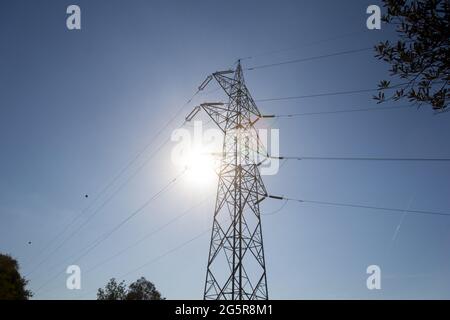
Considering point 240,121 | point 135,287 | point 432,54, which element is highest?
point 240,121

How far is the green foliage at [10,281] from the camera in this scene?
141ft

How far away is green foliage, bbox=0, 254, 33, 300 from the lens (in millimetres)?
42906

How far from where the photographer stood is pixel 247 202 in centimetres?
2297

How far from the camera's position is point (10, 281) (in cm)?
4434
